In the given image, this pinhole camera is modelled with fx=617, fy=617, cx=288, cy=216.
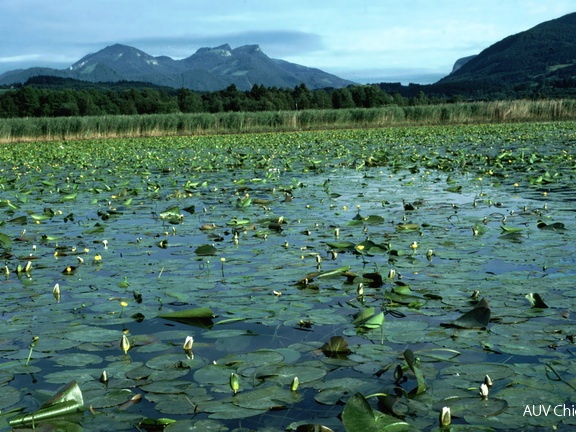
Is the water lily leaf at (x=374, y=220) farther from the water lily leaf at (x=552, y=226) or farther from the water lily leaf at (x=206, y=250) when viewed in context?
the water lily leaf at (x=206, y=250)

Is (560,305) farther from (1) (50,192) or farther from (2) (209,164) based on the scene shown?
(2) (209,164)

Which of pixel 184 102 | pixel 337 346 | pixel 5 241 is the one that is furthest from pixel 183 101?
pixel 337 346

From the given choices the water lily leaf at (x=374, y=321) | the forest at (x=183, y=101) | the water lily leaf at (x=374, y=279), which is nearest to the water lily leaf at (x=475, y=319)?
the water lily leaf at (x=374, y=321)

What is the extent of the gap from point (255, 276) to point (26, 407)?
7.18 ft

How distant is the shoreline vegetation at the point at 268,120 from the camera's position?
28.5 m

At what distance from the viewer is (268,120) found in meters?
31.8

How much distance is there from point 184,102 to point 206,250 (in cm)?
6709

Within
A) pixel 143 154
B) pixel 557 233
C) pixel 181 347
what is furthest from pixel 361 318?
pixel 143 154

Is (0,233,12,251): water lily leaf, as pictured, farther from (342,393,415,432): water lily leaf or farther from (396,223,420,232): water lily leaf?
(342,393,415,432): water lily leaf

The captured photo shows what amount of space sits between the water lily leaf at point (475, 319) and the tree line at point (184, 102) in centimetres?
6369

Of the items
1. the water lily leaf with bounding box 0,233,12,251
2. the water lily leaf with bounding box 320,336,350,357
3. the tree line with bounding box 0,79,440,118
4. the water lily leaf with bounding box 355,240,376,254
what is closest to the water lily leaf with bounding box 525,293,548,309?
the water lily leaf with bounding box 320,336,350,357

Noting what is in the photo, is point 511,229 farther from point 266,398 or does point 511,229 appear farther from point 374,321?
point 266,398

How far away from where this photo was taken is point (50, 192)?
1025 cm

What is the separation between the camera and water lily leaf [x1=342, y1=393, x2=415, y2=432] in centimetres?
215
